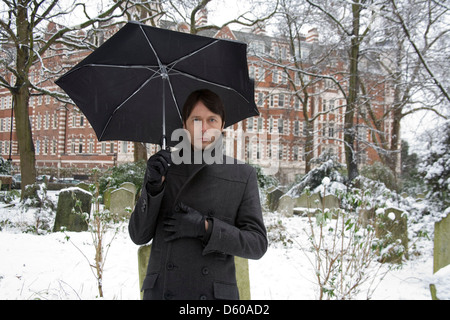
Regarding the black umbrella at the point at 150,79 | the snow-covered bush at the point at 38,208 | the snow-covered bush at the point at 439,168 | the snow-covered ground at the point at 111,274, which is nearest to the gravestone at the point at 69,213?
the snow-covered ground at the point at 111,274

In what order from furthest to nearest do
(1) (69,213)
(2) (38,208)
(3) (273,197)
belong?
1. (3) (273,197)
2. (2) (38,208)
3. (1) (69,213)

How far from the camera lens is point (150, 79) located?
2.27 m

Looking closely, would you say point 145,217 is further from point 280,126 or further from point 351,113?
point 280,126

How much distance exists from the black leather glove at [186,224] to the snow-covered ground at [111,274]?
2.74 metres

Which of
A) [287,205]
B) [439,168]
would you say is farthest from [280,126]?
[439,168]

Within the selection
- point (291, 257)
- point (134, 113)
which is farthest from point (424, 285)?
point (134, 113)

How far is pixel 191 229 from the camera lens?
1646 millimetres

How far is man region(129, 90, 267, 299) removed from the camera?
5.42 feet

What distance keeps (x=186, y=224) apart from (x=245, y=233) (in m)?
0.32

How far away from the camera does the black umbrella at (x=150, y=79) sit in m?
2.08

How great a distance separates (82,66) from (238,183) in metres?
1.24

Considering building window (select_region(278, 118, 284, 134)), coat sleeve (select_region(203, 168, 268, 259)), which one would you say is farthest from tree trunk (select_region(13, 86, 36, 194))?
building window (select_region(278, 118, 284, 134))

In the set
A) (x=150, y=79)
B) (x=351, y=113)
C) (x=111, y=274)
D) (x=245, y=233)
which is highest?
(x=351, y=113)

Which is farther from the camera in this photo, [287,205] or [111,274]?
[287,205]
